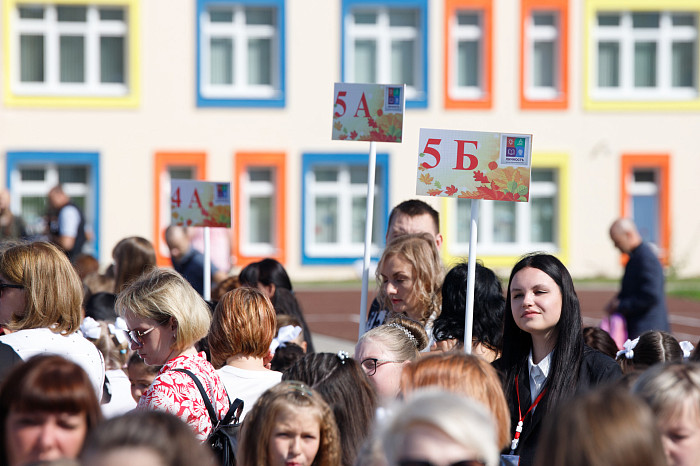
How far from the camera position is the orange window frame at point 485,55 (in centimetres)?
2380

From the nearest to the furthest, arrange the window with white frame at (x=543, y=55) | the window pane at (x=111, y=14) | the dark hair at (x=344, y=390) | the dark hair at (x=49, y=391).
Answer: the dark hair at (x=49, y=391) < the dark hair at (x=344, y=390) < the window pane at (x=111, y=14) < the window with white frame at (x=543, y=55)

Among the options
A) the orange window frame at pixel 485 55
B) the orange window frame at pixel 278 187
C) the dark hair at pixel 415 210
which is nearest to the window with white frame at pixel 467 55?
the orange window frame at pixel 485 55

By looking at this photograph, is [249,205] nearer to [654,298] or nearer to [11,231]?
[11,231]

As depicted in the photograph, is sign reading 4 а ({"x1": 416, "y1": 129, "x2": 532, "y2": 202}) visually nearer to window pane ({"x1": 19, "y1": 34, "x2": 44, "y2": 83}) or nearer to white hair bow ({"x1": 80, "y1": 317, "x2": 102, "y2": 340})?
white hair bow ({"x1": 80, "y1": 317, "x2": 102, "y2": 340})

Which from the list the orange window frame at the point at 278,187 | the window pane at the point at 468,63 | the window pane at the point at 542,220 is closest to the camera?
the orange window frame at the point at 278,187

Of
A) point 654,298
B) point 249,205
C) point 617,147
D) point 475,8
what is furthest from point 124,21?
point 654,298

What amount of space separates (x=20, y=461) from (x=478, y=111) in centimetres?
2145

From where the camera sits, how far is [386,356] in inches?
192

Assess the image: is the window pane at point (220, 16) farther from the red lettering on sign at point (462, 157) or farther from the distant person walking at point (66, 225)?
the red lettering on sign at point (462, 157)

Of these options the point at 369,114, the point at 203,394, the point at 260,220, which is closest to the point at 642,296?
the point at 369,114

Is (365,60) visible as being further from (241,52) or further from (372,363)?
(372,363)

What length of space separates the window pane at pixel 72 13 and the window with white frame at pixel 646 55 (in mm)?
11415

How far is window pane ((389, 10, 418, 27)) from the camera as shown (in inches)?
949

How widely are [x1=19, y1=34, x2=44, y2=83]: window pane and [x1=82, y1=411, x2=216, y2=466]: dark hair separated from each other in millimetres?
21350
